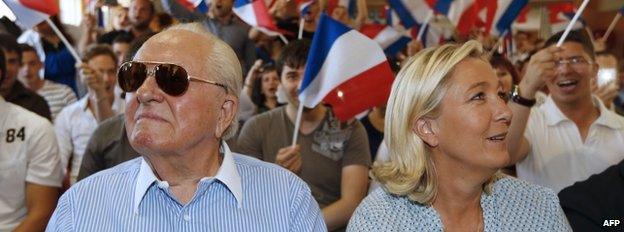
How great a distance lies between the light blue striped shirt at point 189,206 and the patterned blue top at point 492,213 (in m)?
0.18

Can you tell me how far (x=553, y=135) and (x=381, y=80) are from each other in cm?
79

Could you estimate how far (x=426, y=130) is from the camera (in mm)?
2768

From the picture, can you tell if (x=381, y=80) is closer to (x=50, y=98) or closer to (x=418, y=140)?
(x=418, y=140)

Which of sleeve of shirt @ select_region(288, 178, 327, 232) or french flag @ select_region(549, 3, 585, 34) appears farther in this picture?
french flag @ select_region(549, 3, 585, 34)

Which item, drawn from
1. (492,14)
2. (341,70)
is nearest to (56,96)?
(341,70)

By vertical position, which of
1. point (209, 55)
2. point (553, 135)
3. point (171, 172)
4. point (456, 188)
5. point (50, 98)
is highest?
point (209, 55)

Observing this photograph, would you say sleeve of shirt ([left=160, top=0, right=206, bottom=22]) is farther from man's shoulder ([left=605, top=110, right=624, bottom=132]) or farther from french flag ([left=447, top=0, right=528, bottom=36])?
french flag ([left=447, top=0, right=528, bottom=36])

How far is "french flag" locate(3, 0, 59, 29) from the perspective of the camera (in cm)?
465

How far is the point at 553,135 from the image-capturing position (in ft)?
13.8

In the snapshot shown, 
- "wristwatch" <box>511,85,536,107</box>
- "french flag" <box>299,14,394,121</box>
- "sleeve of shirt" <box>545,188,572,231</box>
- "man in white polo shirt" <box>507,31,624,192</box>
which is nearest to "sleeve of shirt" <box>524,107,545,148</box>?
"man in white polo shirt" <box>507,31,624,192</box>

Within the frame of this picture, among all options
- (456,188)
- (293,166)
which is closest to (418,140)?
(456,188)

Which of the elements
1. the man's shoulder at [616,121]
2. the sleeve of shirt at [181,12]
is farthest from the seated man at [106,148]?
the man's shoulder at [616,121]

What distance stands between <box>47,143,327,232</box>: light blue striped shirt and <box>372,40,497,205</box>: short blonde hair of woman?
0.98ft

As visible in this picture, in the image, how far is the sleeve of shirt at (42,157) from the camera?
3.91m
